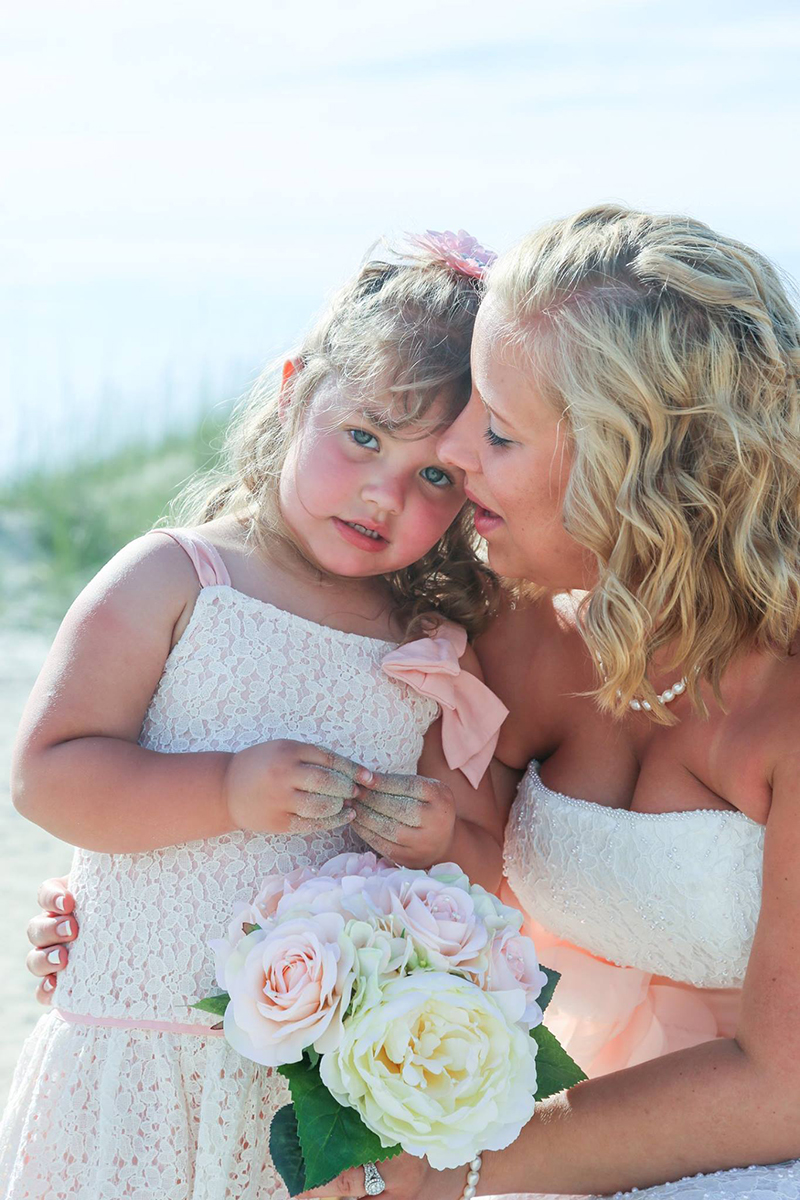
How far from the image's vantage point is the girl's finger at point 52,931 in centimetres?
256

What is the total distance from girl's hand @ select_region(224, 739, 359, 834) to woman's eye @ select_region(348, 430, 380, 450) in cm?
73

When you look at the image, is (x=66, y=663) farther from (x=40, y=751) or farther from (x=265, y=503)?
(x=265, y=503)

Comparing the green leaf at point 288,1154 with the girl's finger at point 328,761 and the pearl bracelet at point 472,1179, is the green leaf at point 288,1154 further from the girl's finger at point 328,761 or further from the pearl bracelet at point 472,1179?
the girl's finger at point 328,761

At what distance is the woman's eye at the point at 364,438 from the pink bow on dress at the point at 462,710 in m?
0.45

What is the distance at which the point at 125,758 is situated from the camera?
2.38 meters

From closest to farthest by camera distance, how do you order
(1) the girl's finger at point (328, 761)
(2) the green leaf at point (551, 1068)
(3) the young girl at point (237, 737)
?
(2) the green leaf at point (551, 1068) < (1) the girl's finger at point (328, 761) < (3) the young girl at point (237, 737)

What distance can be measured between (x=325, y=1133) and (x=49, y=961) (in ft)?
2.82

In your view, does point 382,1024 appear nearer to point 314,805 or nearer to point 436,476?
point 314,805

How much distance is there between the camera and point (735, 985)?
2.65 metres

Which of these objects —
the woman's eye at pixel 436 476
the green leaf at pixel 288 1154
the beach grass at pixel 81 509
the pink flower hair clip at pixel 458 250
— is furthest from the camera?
the beach grass at pixel 81 509

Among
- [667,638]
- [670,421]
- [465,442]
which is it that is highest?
[670,421]

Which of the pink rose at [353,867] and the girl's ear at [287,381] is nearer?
the pink rose at [353,867]

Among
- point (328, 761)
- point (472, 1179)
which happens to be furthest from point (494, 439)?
point (472, 1179)

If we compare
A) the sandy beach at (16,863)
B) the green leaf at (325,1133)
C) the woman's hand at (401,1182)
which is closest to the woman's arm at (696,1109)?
the woman's hand at (401,1182)
